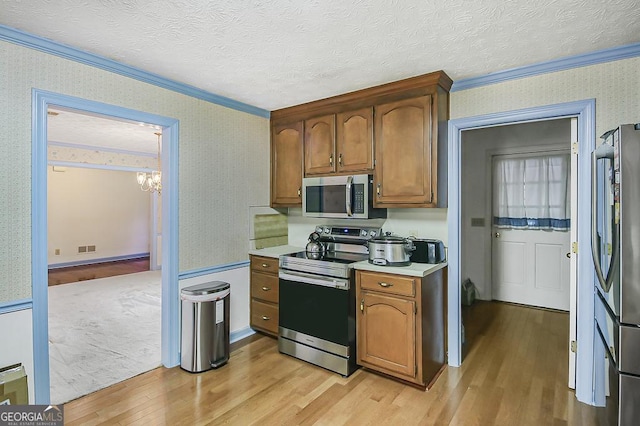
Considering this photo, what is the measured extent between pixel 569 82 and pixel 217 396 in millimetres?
3378

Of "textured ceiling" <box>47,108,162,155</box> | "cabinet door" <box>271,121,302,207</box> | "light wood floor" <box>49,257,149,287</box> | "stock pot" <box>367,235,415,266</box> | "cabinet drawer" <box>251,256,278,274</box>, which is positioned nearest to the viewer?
"stock pot" <box>367,235,415,266</box>

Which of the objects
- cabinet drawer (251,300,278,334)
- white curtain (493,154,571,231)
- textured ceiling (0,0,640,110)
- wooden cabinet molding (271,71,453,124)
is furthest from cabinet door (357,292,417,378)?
white curtain (493,154,571,231)

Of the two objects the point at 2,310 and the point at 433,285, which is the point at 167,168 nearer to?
the point at 2,310

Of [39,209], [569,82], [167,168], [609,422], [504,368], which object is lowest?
[504,368]

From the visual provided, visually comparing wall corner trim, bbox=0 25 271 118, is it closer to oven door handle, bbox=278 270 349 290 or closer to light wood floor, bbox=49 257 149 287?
oven door handle, bbox=278 270 349 290

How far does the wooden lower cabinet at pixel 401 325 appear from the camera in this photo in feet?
8.28

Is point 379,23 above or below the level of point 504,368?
above

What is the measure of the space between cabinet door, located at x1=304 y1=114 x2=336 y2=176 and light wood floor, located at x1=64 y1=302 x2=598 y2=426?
1.84m

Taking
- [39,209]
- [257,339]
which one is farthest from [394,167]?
[39,209]

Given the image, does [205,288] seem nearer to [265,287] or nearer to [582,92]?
[265,287]

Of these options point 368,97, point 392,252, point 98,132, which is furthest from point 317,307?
point 98,132

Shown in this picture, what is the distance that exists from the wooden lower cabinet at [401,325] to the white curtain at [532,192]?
2.47 m

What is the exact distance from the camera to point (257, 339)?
3537 mm

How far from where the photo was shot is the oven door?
2762mm
